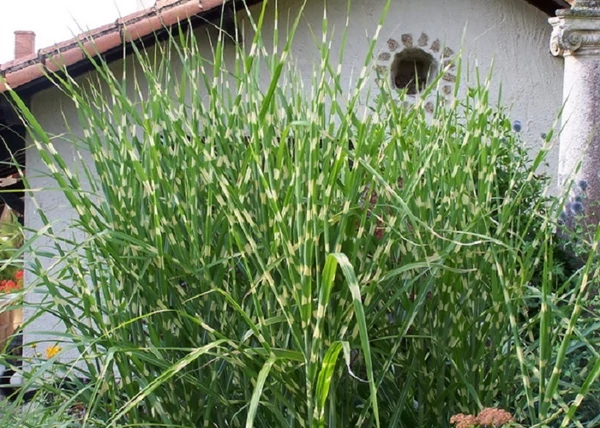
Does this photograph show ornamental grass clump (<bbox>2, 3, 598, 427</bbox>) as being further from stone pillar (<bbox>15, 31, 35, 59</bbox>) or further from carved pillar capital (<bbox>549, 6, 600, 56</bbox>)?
stone pillar (<bbox>15, 31, 35, 59</bbox>)

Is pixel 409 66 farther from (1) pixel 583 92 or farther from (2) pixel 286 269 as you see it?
(2) pixel 286 269

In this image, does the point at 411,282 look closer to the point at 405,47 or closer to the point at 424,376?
the point at 424,376

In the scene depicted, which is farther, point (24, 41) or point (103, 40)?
point (24, 41)

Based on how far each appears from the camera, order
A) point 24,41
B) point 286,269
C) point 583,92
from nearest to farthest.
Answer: point 286,269 → point 583,92 → point 24,41

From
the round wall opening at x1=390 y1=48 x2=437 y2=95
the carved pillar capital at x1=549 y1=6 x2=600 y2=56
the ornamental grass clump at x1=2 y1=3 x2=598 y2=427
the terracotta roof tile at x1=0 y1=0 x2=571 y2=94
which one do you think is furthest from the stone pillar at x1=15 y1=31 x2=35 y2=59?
the ornamental grass clump at x1=2 y1=3 x2=598 y2=427

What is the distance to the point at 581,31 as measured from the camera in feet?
12.8

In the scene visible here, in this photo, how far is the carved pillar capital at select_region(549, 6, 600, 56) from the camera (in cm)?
388

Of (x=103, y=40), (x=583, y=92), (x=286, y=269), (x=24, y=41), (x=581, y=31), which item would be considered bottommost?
(x=24, y=41)

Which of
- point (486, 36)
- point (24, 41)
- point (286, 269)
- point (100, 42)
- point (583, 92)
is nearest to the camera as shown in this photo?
point (286, 269)

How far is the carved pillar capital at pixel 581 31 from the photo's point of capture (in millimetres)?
3883

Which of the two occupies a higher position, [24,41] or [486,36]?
[486,36]

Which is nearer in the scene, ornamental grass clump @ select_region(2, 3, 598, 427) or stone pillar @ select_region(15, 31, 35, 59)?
ornamental grass clump @ select_region(2, 3, 598, 427)

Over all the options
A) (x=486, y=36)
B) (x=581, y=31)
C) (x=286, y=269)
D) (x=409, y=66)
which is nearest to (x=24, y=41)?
(x=409, y=66)

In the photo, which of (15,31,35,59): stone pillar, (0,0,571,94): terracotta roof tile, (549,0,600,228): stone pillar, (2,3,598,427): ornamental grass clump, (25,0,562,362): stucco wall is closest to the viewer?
(2,3,598,427): ornamental grass clump
